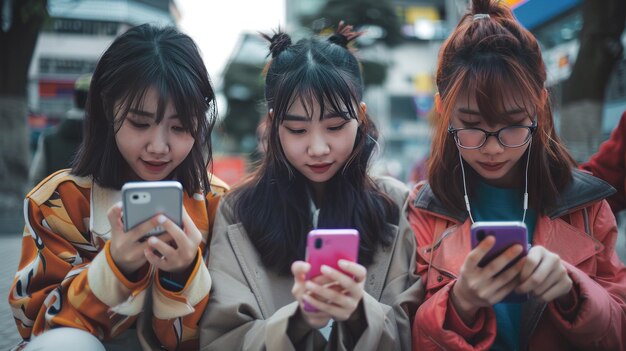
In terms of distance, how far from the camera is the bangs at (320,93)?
2.07 meters

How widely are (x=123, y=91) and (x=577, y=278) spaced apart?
170 centimetres

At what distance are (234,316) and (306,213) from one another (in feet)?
1.75

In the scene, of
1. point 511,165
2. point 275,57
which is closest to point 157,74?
point 275,57

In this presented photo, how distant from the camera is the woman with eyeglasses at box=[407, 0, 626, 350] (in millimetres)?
1761

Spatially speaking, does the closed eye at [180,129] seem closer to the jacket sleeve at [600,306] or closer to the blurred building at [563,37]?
the jacket sleeve at [600,306]

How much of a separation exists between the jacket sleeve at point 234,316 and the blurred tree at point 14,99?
274 inches

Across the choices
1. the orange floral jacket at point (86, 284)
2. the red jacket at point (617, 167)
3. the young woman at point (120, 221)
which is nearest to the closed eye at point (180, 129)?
the young woman at point (120, 221)

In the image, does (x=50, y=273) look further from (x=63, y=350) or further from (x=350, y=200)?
(x=350, y=200)

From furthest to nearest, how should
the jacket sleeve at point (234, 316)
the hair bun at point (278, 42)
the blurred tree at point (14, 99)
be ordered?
the blurred tree at point (14, 99)
the hair bun at point (278, 42)
the jacket sleeve at point (234, 316)

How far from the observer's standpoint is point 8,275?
13.7 feet

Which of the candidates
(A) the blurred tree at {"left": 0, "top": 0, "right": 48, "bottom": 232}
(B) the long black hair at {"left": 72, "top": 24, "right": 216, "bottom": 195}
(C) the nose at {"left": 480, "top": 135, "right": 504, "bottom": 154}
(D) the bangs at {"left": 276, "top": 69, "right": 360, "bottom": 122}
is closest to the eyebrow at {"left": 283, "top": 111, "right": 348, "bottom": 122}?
(D) the bangs at {"left": 276, "top": 69, "right": 360, "bottom": 122}

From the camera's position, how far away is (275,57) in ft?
7.73

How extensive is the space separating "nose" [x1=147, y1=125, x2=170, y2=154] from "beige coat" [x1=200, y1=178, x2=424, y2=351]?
15.1 inches

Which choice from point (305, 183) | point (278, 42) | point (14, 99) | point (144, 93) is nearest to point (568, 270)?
point (305, 183)
